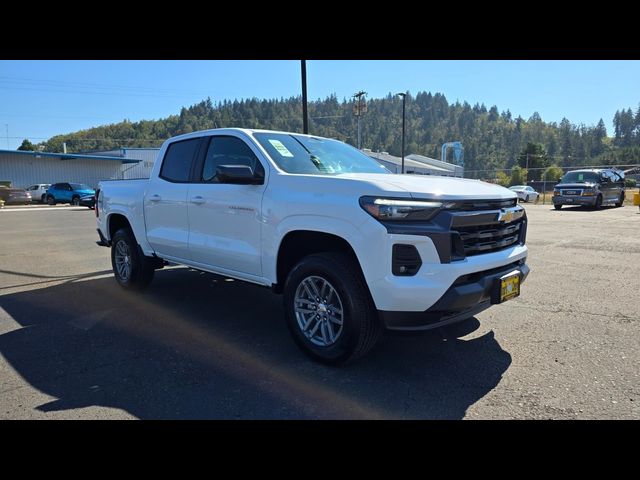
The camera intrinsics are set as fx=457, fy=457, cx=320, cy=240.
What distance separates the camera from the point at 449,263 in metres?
3.29

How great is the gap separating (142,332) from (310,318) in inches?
75.3

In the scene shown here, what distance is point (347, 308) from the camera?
11.5 feet

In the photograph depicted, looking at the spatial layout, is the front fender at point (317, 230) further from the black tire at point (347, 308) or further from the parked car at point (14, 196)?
the parked car at point (14, 196)

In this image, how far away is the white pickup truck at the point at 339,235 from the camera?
129 inches

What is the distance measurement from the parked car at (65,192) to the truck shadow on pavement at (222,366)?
31831 mm

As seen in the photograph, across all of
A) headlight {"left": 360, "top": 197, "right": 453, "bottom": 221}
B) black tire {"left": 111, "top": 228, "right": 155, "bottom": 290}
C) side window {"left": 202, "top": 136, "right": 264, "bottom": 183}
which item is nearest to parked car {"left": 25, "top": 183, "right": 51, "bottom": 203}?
black tire {"left": 111, "top": 228, "right": 155, "bottom": 290}

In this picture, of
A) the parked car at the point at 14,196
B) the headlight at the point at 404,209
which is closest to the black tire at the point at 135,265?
the headlight at the point at 404,209

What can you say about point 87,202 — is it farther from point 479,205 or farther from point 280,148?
point 479,205

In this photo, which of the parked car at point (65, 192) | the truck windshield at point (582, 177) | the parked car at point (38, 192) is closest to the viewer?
the truck windshield at point (582, 177)

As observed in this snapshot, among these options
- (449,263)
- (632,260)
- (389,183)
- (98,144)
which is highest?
(98,144)

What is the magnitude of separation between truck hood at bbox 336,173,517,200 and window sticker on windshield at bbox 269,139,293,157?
98cm

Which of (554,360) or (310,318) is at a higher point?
(310,318)
